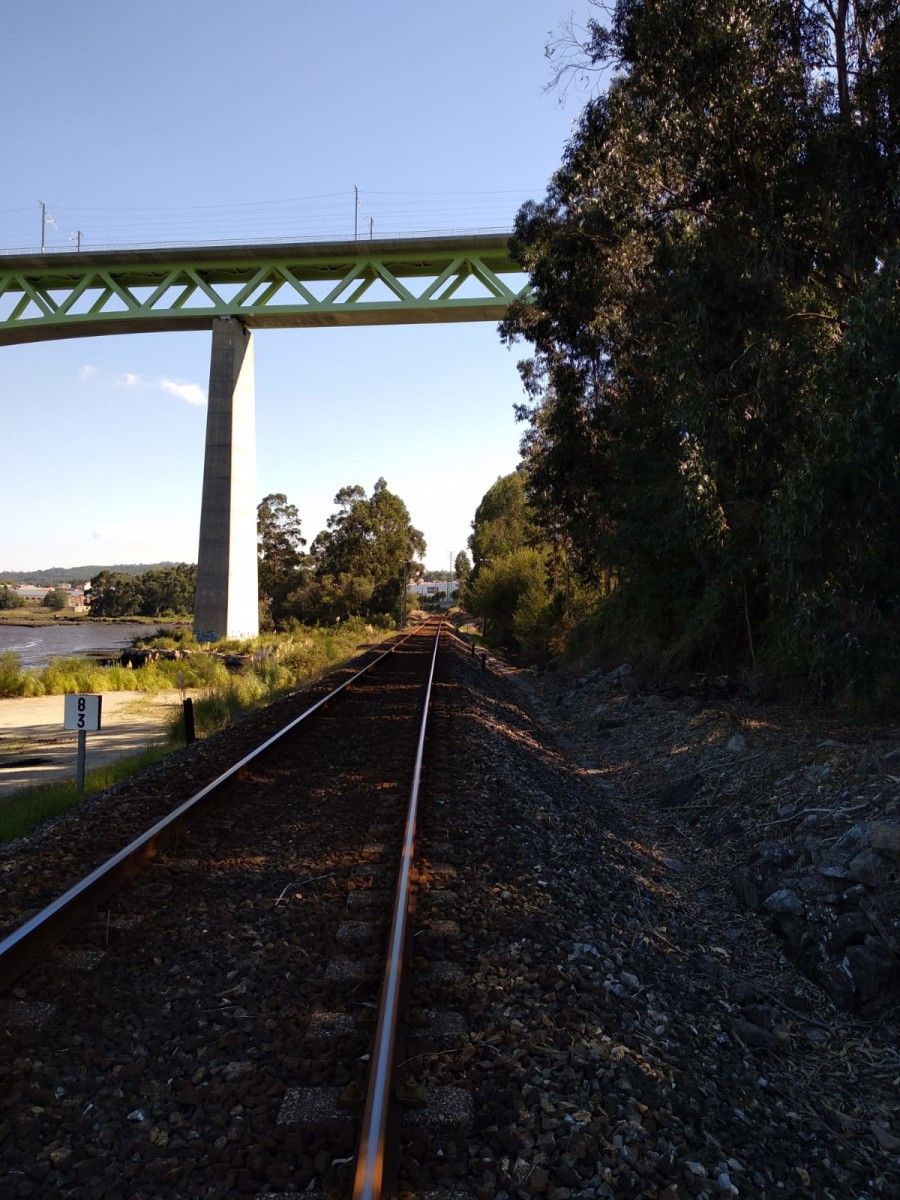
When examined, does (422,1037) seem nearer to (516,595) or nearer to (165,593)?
(516,595)

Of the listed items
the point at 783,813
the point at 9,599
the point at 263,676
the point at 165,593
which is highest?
the point at 165,593

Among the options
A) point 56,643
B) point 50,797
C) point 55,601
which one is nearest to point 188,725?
point 50,797

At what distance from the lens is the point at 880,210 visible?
29.2ft

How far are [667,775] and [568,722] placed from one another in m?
6.72

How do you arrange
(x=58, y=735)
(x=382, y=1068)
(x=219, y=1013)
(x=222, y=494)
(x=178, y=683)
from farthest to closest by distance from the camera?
(x=222, y=494)
(x=178, y=683)
(x=58, y=735)
(x=219, y=1013)
(x=382, y=1068)

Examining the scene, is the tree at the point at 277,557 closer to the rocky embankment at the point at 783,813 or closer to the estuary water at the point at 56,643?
the estuary water at the point at 56,643

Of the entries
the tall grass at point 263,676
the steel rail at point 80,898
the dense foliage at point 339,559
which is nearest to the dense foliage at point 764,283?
the steel rail at point 80,898

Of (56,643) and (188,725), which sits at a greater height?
(188,725)

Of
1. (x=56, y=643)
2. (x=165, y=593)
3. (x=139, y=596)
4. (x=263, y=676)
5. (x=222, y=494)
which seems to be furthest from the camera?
(x=165, y=593)

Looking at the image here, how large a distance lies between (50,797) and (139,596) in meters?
136

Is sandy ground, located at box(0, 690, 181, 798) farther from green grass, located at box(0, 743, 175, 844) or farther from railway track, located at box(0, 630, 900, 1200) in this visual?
railway track, located at box(0, 630, 900, 1200)

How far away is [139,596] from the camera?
5369 inches

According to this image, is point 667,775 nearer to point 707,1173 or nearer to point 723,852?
point 723,852

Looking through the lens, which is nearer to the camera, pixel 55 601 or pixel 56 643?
pixel 56 643
